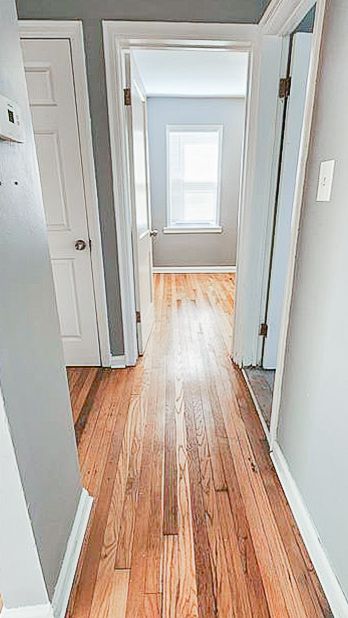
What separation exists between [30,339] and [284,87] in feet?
6.30

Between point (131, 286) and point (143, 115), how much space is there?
1.40 m

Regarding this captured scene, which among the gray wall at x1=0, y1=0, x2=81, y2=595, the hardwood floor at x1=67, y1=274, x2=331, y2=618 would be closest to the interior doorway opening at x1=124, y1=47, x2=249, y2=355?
the hardwood floor at x1=67, y1=274, x2=331, y2=618

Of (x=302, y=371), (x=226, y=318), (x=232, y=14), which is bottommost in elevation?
(x=226, y=318)

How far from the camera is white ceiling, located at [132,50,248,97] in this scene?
2998 mm

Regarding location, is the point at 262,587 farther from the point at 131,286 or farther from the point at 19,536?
the point at 131,286

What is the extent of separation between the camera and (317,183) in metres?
1.17

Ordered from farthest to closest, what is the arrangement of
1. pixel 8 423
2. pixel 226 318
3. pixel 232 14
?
pixel 226 318 < pixel 232 14 < pixel 8 423

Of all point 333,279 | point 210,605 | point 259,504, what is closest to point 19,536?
point 210,605

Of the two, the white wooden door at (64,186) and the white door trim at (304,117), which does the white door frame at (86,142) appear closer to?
the white wooden door at (64,186)

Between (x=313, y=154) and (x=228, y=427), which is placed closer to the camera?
(x=313, y=154)

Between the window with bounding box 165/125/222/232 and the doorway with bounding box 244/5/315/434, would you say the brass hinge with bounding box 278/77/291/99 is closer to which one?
the doorway with bounding box 244/5/315/434

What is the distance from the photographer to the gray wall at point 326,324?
1006mm

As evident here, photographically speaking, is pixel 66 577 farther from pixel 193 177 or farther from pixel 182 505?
pixel 193 177

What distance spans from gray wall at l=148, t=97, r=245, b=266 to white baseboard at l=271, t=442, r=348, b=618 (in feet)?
12.9
